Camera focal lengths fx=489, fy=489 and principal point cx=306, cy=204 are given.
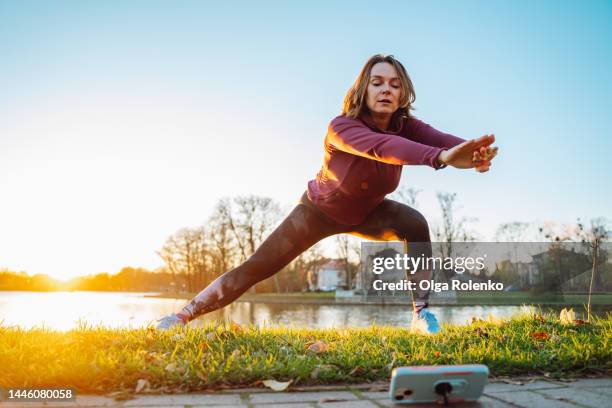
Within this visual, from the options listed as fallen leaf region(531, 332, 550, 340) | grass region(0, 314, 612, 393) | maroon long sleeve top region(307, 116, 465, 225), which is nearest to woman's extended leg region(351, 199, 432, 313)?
maroon long sleeve top region(307, 116, 465, 225)

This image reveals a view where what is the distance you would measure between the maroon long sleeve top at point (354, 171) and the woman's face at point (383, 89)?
128 mm

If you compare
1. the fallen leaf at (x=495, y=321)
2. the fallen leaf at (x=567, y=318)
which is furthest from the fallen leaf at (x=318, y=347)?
the fallen leaf at (x=567, y=318)

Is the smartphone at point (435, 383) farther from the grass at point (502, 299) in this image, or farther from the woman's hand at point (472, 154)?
the grass at point (502, 299)

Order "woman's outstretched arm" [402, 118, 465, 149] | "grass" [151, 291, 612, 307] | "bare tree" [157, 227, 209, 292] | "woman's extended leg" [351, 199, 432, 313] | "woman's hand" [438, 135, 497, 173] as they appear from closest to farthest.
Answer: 1. "woman's hand" [438, 135, 497, 173]
2. "woman's outstretched arm" [402, 118, 465, 149]
3. "woman's extended leg" [351, 199, 432, 313]
4. "grass" [151, 291, 612, 307]
5. "bare tree" [157, 227, 209, 292]

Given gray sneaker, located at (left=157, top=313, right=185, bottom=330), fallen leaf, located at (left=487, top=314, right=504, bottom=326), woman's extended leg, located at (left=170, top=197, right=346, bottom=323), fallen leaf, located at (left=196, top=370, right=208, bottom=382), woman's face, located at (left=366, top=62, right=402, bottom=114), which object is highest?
woman's face, located at (left=366, top=62, right=402, bottom=114)

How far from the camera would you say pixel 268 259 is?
12.5 ft

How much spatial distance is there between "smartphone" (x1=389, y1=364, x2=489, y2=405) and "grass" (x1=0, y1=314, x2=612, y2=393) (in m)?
0.58

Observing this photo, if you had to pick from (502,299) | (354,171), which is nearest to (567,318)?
(354,171)

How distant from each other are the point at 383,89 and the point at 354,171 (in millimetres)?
632

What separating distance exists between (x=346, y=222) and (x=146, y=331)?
1666mm

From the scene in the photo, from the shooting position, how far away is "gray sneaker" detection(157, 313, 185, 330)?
11.5ft

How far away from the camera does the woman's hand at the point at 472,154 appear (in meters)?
2.36

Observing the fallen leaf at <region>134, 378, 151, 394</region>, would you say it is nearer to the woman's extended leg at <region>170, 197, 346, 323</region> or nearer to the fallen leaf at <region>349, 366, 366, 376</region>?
the fallen leaf at <region>349, 366, 366, 376</region>

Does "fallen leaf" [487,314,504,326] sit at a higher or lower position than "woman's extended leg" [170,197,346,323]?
lower
